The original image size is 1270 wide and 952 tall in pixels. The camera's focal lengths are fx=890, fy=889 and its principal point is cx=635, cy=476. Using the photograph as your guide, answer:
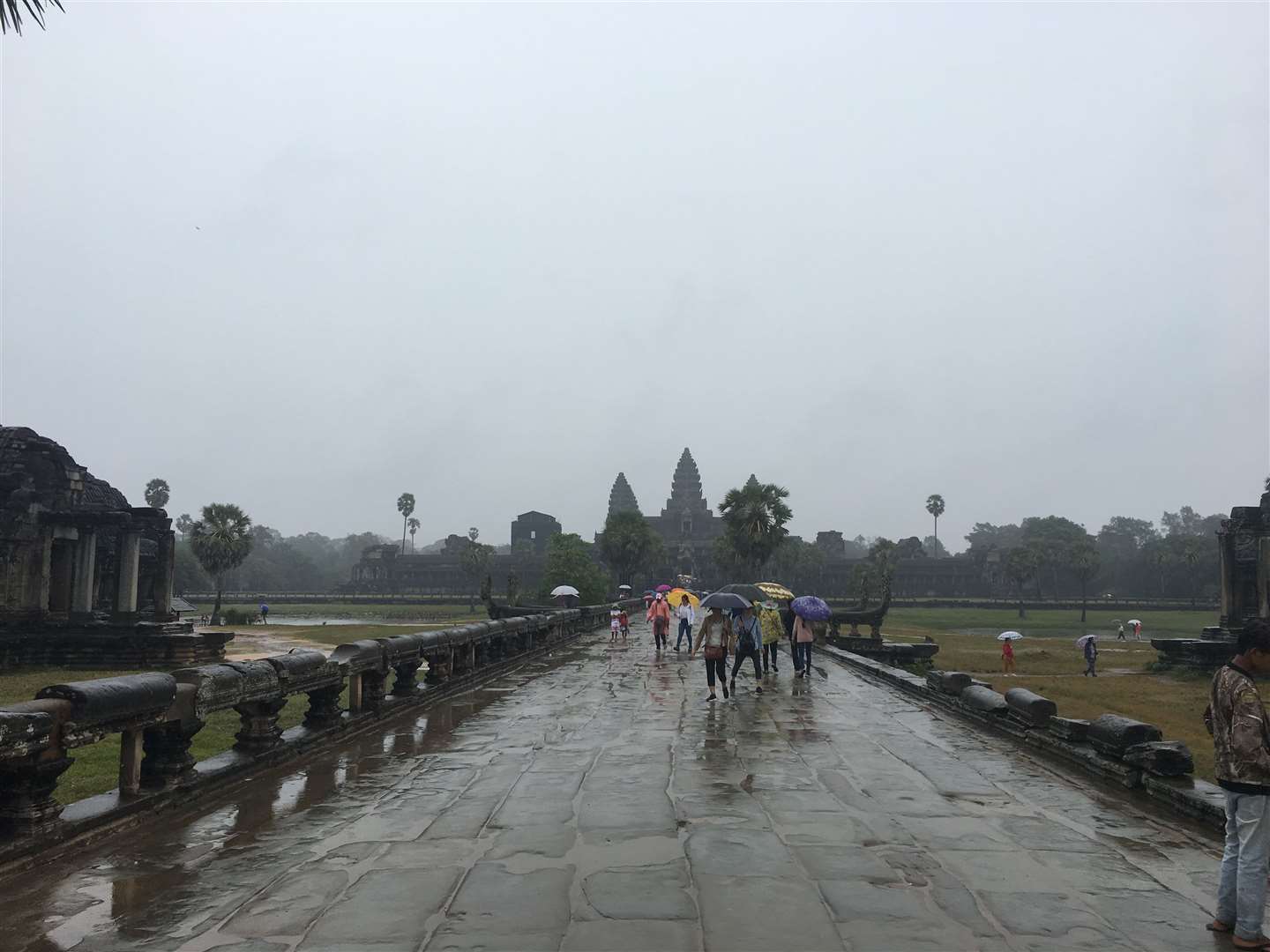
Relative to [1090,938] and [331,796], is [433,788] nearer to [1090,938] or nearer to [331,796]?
[331,796]

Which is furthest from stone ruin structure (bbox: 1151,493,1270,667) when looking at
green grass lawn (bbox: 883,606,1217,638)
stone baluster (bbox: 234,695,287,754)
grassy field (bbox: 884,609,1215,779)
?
stone baluster (bbox: 234,695,287,754)

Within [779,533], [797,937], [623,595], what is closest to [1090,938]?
[797,937]

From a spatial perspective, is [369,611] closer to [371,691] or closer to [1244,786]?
[371,691]

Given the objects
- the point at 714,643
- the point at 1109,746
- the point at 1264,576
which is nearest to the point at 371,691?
the point at 714,643

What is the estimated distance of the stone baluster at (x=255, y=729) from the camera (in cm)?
761

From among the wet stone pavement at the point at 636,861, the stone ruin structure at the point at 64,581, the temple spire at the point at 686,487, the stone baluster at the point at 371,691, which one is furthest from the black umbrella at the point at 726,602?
the temple spire at the point at 686,487

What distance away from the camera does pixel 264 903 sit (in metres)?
4.49

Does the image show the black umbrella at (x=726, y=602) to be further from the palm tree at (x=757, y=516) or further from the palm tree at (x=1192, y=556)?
the palm tree at (x=1192, y=556)

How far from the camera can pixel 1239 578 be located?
27297 mm

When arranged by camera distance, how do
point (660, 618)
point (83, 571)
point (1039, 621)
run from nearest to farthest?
point (660, 618) < point (83, 571) < point (1039, 621)

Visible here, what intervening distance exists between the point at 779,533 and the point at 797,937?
5345 centimetres

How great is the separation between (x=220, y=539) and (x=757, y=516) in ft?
110

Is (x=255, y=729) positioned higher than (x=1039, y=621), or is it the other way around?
(x=255, y=729)

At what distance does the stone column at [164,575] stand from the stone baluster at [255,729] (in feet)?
73.5
